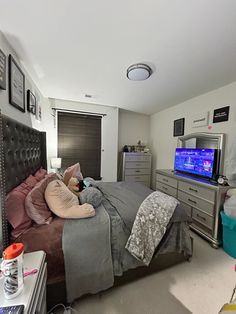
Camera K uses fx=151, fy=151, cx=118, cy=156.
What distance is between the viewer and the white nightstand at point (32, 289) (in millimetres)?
668

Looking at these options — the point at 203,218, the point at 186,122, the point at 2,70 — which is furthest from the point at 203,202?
the point at 2,70

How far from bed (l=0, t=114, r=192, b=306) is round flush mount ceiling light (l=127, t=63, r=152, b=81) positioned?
1483mm

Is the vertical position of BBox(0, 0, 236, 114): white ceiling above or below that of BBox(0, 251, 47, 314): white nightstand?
above

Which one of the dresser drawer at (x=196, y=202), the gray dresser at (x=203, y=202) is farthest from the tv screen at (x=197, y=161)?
the dresser drawer at (x=196, y=202)

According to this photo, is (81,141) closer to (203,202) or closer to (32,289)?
(203,202)

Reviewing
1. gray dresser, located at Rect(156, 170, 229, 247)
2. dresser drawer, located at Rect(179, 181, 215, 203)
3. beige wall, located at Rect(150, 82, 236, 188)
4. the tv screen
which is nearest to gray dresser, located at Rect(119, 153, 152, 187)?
beige wall, located at Rect(150, 82, 236, 188)

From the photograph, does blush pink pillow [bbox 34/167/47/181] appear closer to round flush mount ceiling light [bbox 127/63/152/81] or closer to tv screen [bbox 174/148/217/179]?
round flush mount ceiling light [bbox 127/63/152/81]

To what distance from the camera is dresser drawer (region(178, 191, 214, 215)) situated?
2055 millimetres

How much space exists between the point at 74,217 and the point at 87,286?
1.71 ft

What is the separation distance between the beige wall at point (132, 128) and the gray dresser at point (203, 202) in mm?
2029

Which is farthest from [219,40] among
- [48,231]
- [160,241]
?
[48,231]

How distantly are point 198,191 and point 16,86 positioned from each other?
2690 mm

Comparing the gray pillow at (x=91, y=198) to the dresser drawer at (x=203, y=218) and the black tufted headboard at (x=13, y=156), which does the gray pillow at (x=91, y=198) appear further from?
the dresser drawer at (x=203, y=218)

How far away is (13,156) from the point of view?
4.55ft
